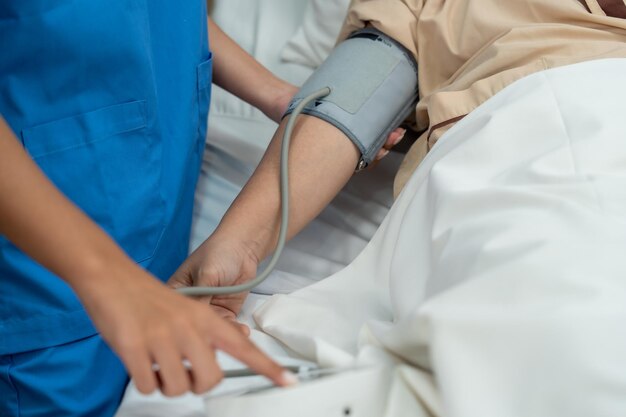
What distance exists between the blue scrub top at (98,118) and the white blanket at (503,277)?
0.21 meters

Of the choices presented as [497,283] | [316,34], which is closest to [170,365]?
[497,283]

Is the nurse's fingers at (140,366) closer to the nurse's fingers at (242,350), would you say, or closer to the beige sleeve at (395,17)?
the nurse's fingers at (242,350)

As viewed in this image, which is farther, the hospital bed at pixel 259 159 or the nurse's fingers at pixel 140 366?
the hospital bed at pixel 259 159

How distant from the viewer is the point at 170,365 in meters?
0.55

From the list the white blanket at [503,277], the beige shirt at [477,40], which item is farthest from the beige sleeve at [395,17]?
the white blanket at [503,277]

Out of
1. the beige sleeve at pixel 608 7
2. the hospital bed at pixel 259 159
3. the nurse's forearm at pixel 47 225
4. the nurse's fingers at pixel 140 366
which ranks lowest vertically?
the hospital bed at pixel 259 159

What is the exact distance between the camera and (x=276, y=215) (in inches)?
39.5

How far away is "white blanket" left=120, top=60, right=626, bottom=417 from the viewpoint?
618mm

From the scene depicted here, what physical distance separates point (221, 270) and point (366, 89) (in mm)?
338

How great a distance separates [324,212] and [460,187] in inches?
17.6

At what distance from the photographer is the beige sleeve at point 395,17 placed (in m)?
1.14

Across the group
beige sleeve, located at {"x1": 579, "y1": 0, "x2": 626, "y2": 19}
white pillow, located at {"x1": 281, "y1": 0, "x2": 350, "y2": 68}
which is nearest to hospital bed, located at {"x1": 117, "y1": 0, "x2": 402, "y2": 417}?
white pillow, located at {"x1": 281, "y1": 0, "x2": 350, "y2": 68}

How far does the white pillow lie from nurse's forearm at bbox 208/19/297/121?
0.20 meters

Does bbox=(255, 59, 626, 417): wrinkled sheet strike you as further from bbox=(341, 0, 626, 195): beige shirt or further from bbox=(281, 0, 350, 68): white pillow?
bbox=(281, 0, 350, 68): white pillow
